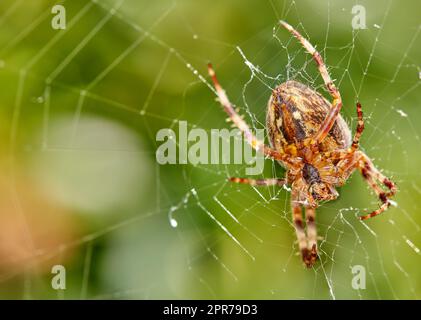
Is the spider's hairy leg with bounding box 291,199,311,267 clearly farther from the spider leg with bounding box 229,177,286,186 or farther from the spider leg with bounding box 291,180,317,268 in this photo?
the spider leg with bounding box 229,177,286,186

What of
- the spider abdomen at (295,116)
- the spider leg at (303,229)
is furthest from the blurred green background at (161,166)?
the spider abdomen at (295,116)

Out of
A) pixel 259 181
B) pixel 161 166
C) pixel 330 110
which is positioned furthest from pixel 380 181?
pixel 161 166

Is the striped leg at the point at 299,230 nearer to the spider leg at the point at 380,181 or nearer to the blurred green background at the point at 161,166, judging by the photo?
the blurred green background at the point at 161,166

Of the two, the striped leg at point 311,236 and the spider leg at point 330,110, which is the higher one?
the spider leg at point 330,110

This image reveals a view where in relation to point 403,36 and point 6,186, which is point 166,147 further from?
point 403,36

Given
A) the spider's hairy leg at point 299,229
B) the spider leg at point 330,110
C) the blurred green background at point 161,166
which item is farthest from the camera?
the spider's hairy leg at point 299,229

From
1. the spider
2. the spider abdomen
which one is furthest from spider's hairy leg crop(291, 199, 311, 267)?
the spider abdomen

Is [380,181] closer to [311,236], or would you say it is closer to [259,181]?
[311,236]
